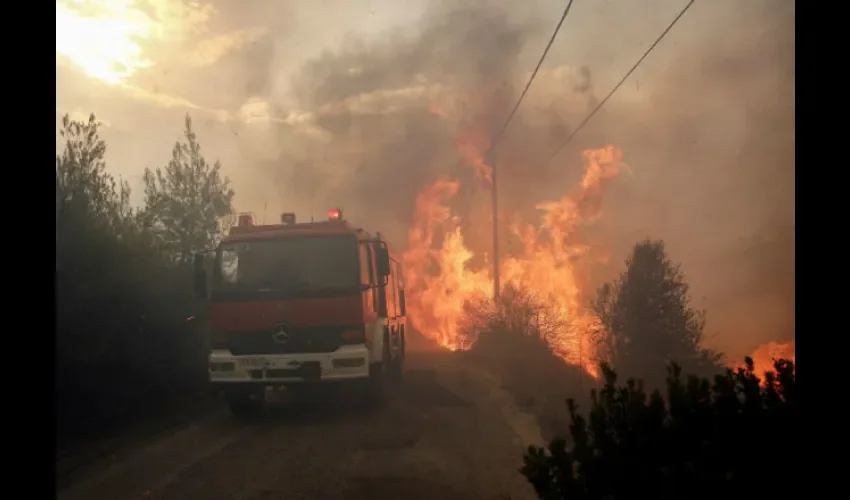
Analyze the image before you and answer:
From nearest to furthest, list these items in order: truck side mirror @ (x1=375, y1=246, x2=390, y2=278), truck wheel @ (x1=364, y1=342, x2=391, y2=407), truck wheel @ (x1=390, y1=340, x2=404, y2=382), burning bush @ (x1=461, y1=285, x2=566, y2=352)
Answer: truck wheel @ (x1=364, y1=342, x2=391, y2=407) → truck side mirror @ (x1=375, y1=246, x2=390, y2=278) → truck wheel @ (x1=390, y1=340, x2=404, y2=382) → burning bush @ (x1=461, y1=285, x2=566, y2=352)

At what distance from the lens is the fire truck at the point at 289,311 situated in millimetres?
8820

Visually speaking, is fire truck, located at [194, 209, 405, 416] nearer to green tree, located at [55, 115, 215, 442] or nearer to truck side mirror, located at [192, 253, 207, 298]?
Result: truck side mirror, located at [192, 253, 207, 298]

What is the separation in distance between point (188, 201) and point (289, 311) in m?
7.59

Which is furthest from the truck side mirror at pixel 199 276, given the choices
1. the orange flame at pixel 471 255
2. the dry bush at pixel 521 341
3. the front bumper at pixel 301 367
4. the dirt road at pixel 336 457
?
the orange flame at pixel 471 255

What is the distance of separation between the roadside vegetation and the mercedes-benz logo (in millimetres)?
2278

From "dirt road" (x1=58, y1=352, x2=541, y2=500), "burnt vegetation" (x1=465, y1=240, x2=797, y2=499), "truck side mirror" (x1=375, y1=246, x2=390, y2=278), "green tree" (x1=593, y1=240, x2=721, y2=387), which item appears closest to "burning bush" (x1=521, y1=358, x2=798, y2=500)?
"burnt vegetation" (x1=465, y1=240, x2=797, y2=499)

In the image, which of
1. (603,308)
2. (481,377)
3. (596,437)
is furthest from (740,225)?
(596,437)

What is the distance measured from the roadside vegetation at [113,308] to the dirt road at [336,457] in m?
1.16

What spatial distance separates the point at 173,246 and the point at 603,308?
10.00 metres

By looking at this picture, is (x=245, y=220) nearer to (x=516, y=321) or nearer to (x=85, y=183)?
(x=85, y=183)

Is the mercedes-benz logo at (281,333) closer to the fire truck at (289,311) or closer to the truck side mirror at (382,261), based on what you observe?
the fire truck at (289,311)

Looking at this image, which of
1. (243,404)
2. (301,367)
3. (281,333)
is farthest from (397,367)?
(281,333)

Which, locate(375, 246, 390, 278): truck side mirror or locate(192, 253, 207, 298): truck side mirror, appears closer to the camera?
locate(192, 253, 207, 298): truck side mirror

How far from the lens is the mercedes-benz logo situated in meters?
8.86
